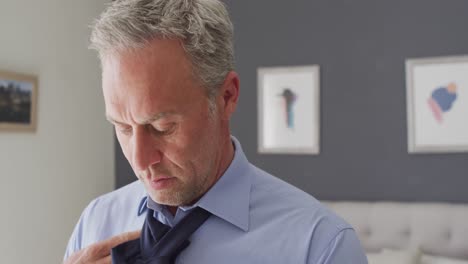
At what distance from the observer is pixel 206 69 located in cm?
103

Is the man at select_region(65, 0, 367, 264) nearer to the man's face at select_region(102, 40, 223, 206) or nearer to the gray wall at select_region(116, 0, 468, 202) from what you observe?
the man's face at select_region(102, 40, 223, 206)

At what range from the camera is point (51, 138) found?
379 centimetres

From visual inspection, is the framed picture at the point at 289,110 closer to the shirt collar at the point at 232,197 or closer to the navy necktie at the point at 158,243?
the shirt collar at the point at 232,197

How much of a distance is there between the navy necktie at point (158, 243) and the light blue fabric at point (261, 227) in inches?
0.9

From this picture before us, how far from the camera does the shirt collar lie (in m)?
1.10

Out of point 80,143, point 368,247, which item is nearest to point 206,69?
point 368,247

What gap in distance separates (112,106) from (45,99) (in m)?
2.94

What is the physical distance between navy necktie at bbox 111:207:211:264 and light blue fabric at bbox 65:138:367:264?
23 mm

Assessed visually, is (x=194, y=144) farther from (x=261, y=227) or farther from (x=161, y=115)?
(x=261, y=227)

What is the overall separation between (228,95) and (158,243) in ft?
1.04

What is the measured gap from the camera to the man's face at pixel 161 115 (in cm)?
97

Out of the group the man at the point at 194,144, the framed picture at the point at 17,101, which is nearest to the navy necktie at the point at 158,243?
the man at the point at 194,144

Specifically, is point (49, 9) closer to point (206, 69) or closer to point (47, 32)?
point (47, 32)

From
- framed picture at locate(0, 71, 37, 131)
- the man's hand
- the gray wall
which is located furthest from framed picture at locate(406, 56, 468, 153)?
the man's hand
